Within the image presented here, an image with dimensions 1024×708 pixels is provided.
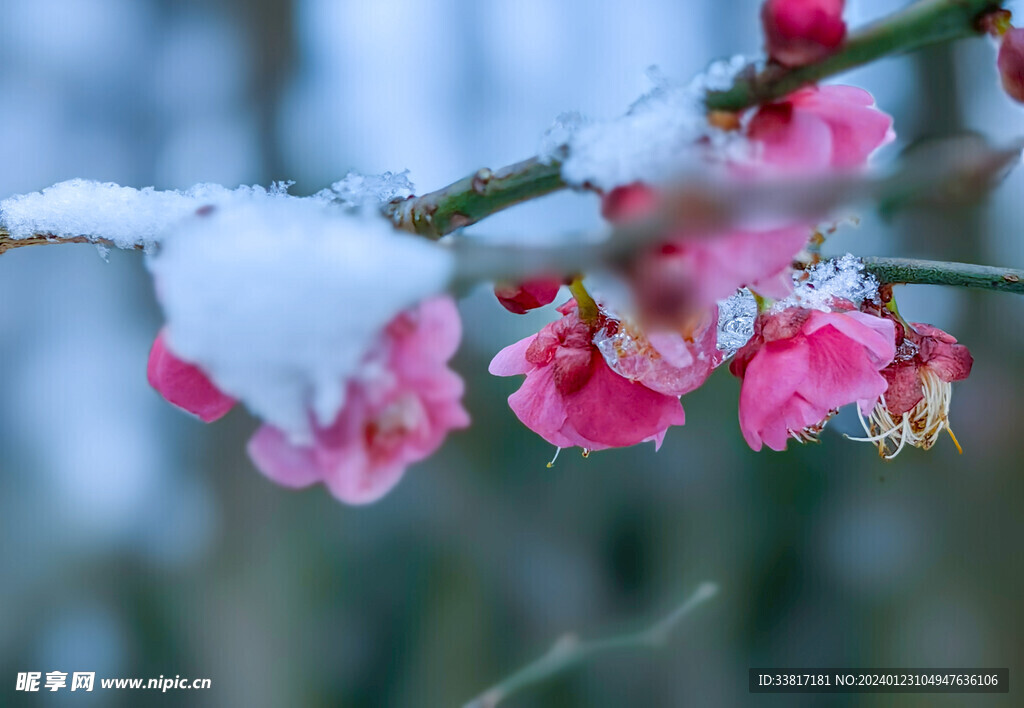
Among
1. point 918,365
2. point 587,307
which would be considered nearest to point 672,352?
point 587,307

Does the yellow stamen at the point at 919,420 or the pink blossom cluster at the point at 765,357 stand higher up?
the pink blossom cluster at the point at 765,357

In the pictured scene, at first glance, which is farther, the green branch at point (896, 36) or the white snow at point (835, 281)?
the white snow at point (835, 281)

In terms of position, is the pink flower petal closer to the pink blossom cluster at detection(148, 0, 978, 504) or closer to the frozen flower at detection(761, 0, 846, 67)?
the pink blossom cluster at detection(148, 0, 978, 504)

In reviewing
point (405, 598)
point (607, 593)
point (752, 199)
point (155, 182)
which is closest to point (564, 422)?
point (752, 199)

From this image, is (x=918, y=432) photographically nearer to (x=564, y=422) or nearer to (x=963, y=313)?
(x=564, y=422)

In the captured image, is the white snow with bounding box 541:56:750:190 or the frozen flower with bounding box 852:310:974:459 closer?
the white snow with bounding box 541:56:750:190

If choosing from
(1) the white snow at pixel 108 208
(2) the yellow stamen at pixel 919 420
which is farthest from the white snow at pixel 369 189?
(2) the yellow stamen at pixel 919 420

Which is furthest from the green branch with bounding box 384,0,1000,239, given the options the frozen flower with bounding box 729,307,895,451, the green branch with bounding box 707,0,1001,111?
the frozen flower with bounding box 729,307,895,451

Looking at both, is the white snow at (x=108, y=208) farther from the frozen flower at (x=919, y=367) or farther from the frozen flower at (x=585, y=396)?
the frozen flower at (x=919, y=367)
